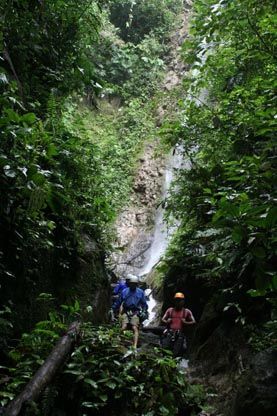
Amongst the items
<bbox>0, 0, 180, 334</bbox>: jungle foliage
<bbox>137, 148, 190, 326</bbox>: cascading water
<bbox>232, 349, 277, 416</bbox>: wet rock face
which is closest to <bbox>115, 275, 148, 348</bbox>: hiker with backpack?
<bbox>0, 0, 180, 334</bbox>: jungle foliage

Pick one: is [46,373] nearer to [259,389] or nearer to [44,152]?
[44,152]

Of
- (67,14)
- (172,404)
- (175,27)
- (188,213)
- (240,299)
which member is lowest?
(172,404)

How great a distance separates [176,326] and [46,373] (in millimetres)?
4548

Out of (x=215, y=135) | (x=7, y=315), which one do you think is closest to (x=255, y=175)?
(x=7, y=315)

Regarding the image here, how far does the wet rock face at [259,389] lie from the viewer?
4.88 metres

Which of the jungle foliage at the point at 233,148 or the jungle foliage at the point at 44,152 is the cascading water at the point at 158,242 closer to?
the jungle foliage at the point at 233,148

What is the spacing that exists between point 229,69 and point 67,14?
4.17 metres

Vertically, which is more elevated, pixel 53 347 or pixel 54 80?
Answer: pixel 54 80

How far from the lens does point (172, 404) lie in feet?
13.6

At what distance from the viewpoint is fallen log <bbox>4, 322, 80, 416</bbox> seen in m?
2.89

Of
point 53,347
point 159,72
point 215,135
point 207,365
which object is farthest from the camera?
point 159,72

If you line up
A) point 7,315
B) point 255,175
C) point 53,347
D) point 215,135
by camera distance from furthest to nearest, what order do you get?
point 215,135 → point 7,315 → point 53,347 → point 255,175

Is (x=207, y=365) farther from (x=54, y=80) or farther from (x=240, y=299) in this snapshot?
(x=54, y=80)

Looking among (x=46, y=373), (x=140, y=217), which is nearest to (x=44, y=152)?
(x=46, y=373)
